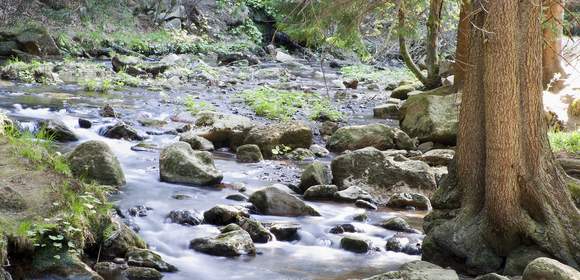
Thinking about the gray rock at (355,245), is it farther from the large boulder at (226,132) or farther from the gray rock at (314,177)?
the large boulder at (226,132)

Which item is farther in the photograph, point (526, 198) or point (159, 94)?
point (159, 94)

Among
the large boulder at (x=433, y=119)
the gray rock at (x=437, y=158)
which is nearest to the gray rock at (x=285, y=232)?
the gray rock at (x=437, y=158)

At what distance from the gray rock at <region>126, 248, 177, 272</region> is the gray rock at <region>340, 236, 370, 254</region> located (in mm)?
2006

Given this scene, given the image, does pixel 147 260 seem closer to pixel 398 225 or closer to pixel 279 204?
pixel 279 204

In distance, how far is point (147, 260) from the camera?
6465 mm

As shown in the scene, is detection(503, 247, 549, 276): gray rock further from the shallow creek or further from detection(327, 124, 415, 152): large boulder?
detection(327, 124, 415, 152): large boulder

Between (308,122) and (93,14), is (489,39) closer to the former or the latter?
(308,122)

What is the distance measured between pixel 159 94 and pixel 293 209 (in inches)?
368

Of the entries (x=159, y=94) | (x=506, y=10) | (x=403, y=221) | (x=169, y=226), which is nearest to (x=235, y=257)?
(x=169, y=226)

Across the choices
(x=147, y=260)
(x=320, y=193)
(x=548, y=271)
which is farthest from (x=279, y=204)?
(x=548, y=271)

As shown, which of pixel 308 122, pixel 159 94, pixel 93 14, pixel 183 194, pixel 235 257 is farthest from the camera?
pixel 93 14

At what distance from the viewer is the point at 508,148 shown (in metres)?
6.40

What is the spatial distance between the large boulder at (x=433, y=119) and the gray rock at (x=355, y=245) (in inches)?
215

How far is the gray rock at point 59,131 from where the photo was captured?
446 inches
